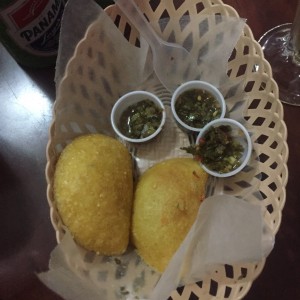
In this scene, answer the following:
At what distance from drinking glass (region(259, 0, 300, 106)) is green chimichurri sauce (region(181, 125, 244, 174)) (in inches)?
6.5

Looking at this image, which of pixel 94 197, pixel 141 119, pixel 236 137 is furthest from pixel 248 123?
pixel 94 197

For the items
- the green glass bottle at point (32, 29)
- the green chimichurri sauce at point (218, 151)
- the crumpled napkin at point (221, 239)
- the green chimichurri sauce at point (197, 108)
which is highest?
the green glass bottle at point (32, 29)

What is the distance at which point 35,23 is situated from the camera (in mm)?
716

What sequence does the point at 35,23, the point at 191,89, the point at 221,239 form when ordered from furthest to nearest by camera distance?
the point at 191,89 < the point at 35,23 < the point at 221,239

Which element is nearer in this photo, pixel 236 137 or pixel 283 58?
pixel 236 137

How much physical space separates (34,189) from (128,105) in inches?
8.9

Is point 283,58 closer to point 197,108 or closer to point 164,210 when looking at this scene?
point 197,108

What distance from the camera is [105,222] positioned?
0.66 m

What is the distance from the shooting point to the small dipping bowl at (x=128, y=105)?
78cm

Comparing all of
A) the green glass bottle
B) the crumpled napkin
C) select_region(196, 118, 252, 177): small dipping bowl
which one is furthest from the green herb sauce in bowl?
the green glass bottle

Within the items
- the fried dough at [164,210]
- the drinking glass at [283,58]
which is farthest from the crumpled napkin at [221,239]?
the drinking glass at [283,58]

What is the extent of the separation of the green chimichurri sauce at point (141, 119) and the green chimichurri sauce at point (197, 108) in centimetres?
4

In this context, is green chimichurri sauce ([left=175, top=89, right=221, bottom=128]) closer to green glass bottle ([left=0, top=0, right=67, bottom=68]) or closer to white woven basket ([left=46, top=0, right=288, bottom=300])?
white woven basket ([left=46, top=0, right=288, bottom=300])

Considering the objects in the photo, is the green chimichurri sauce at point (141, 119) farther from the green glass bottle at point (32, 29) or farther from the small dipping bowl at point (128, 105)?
the green glass bottle at point (32, 29)
